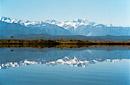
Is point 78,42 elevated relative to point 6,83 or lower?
lower

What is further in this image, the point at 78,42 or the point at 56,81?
the point at 78,42

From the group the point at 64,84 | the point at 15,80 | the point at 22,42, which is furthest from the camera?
the point at 22,42

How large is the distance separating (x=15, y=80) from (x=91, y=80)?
8.12m

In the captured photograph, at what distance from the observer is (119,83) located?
28.3 m

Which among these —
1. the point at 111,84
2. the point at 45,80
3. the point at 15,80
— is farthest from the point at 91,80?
the point at 15,80

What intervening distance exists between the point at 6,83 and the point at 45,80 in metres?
4.36

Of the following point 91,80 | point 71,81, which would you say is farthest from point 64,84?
point 91,80

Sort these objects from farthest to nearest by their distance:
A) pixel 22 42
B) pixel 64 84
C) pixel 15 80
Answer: pixel 22 42 < pixel 15 80 < pixel 64 84

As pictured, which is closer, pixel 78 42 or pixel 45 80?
pixel 45 80

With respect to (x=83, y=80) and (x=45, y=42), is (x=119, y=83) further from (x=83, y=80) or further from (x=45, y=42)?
(x=45, y=42)

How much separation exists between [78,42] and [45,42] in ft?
66.3

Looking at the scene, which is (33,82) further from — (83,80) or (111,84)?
(111,84)

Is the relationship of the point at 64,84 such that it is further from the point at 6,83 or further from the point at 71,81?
the point at 6,83

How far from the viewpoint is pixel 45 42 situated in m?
167
